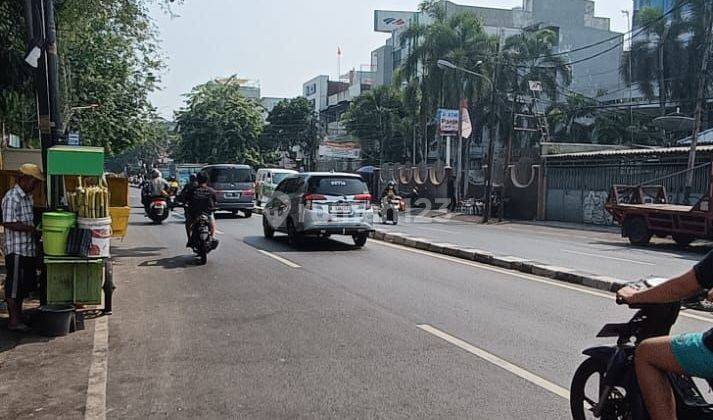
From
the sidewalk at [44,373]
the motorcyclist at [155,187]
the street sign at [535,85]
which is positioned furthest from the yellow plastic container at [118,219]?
the street sign at [535,85]

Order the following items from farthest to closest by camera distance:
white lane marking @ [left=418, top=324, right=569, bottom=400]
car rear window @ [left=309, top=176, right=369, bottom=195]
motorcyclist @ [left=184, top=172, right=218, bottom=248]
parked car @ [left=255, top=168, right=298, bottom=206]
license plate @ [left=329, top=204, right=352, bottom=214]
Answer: parked car @ [left=255, top=168, right=298, bottom=206], car rear window @ [left=309, top=176, right=369, bottom=195], license plate @ [left=329, top=204, right=352, bottom=214], motorcyclist @ [left=184, top=172, right=218, bottom=248], white lane marking @ [left=418, top=324, right=569, bottom=400]

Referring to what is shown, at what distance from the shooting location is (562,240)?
20.9m

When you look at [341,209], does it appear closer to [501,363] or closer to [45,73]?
[45,73]

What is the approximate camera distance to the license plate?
15.0 meters

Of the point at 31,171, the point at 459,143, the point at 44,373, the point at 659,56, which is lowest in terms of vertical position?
the point at 44,373

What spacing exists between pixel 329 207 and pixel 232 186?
11330 mm

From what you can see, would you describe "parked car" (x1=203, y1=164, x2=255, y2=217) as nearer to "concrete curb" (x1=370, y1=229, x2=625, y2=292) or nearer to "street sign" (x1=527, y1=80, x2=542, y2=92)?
"concrete curb" (x1=370, y1=229, x2=625, y2=292)

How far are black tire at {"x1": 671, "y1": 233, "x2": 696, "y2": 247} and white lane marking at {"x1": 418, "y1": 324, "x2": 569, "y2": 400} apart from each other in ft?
44.1

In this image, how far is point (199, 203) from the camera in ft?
41.7

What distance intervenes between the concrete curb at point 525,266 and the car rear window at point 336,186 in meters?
2.05

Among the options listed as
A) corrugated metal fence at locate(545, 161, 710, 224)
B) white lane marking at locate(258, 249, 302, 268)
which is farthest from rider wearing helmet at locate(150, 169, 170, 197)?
corrugated metal fence at locate(545, 161, 710, 224)

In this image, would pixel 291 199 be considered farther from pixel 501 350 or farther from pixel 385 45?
pixel 385 45

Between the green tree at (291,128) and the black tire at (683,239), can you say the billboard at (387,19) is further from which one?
the black tire at (683,239)

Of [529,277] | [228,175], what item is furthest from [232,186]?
[529,277]
